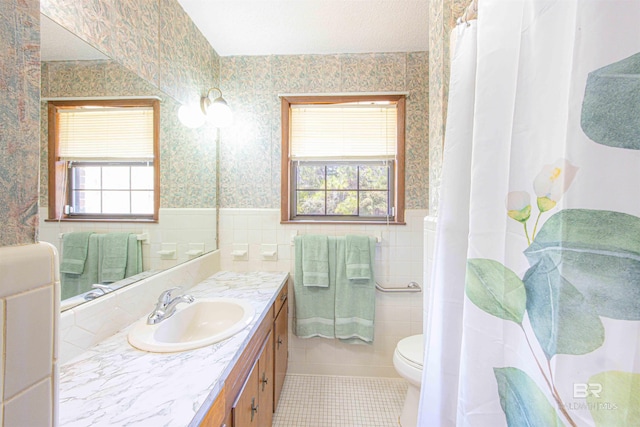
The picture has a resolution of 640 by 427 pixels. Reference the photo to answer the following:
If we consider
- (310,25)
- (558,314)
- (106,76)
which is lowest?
(558,314)

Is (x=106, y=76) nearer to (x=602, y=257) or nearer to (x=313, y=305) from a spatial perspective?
(x=602, y=257)

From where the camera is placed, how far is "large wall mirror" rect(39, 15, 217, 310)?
34.4 inches

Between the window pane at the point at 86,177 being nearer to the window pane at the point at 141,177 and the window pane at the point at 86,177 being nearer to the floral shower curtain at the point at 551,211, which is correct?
the window pane at the point at 141,177

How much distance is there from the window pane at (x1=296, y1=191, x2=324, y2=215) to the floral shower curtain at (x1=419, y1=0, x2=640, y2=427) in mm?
1463

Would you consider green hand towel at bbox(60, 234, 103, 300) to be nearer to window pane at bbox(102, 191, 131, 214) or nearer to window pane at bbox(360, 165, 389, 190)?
window pane at bbox(102, 191, 131, 214)

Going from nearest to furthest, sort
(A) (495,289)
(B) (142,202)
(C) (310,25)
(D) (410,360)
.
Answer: (A) (495,289), (B) (142,202), (D) (410,360), (C) (310,25)

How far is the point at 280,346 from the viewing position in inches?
66.8

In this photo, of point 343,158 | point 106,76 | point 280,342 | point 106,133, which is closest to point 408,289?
point 280,342

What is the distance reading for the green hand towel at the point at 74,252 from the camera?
2.91ft

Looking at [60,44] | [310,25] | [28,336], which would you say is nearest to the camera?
[28,336]

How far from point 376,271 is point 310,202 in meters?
0.76

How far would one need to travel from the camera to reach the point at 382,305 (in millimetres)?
1998

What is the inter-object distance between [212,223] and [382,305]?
4.78ft

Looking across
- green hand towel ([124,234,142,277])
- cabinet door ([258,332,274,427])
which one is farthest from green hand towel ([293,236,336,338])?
green hand towel ([124,234,142,277])
